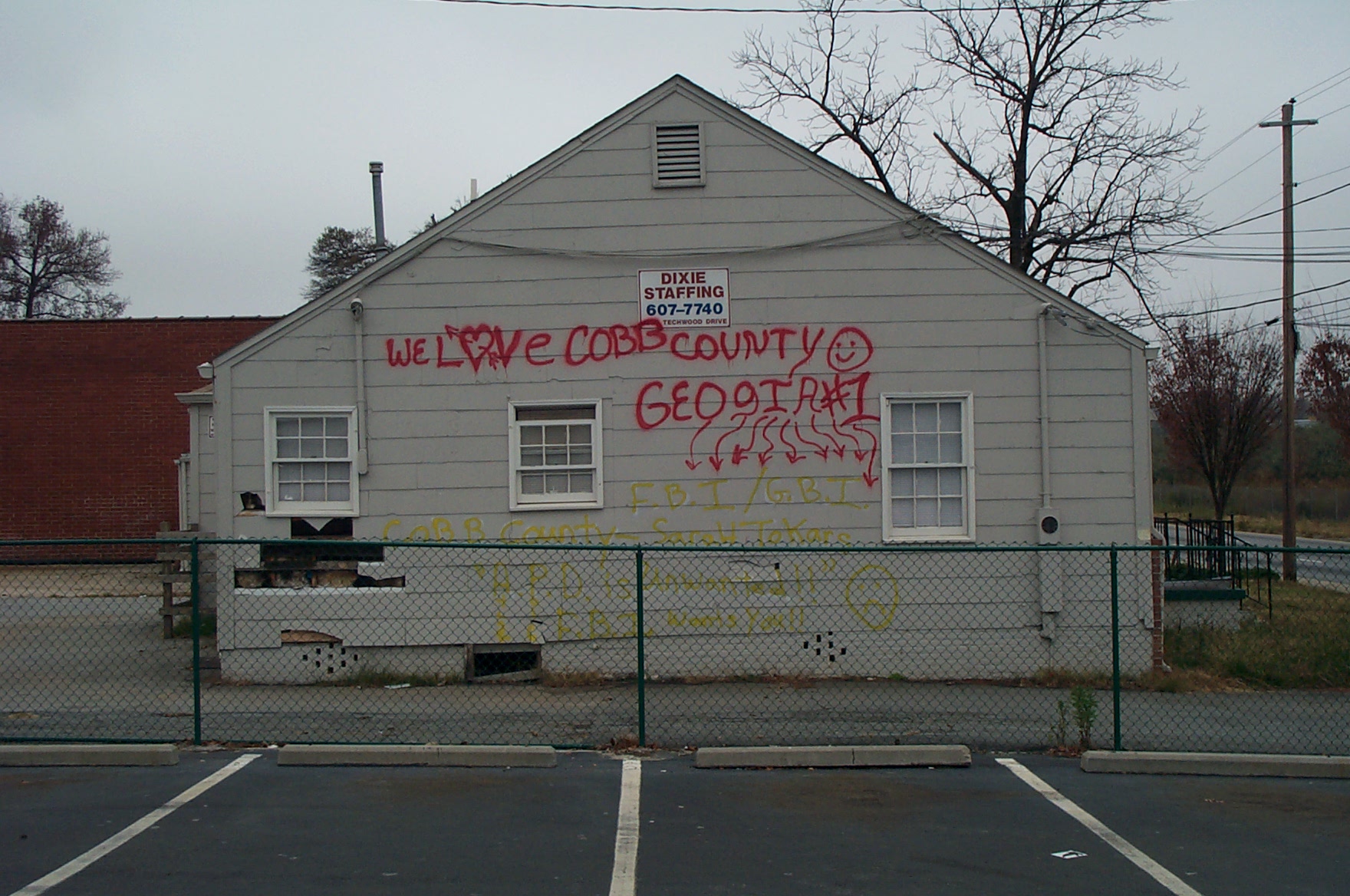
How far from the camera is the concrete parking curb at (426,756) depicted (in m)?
7.91

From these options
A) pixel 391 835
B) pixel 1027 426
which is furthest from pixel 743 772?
pixel 1027 426

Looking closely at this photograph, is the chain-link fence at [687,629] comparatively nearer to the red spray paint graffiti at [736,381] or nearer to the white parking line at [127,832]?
the red spray paint graffiti at [736,381]

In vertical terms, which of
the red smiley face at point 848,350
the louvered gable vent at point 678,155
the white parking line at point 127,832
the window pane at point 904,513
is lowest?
the white parking line at point 127,832

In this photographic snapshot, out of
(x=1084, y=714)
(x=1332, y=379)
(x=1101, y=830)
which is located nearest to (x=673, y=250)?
(x=1084, y=714)

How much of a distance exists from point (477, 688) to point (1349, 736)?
7616 mm

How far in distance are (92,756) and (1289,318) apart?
2290 centimetres

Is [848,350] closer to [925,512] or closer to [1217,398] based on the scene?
[925,512]

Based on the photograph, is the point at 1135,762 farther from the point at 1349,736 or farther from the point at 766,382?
the point at 766,382

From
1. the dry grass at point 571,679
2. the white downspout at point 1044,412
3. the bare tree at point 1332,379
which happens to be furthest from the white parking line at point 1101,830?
the bare tree at point 1332,379

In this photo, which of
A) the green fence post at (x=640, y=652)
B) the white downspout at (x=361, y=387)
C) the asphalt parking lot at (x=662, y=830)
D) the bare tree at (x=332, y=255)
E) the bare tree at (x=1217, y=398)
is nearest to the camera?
the asphalt parking lot at (x=662, y=830)

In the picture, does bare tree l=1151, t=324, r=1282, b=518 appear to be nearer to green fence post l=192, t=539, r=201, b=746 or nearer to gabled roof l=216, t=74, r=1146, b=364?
gabled roof l=216, t=74, r=1146, b=364

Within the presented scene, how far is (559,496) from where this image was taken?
11.3m

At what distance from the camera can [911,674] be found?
36.9 ft

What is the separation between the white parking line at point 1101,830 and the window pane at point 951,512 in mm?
3580
